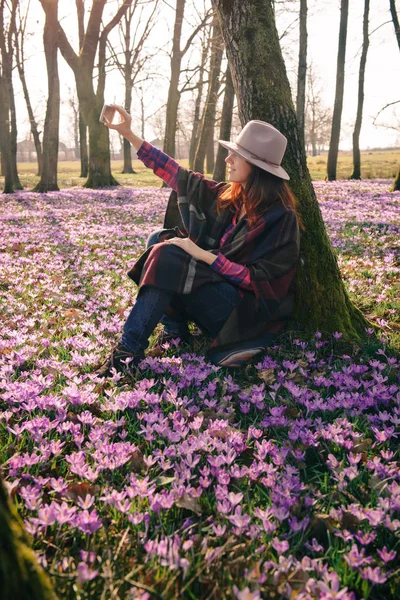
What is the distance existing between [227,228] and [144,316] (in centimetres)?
104

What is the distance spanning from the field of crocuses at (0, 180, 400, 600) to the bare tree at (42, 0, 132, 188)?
16.9 meters

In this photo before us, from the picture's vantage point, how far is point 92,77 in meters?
19.1

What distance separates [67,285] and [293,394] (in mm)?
3660

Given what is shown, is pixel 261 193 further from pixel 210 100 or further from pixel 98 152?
pixel 98 152

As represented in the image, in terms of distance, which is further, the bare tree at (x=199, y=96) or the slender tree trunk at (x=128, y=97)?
the slender tree trunk at (x=128, y=97)

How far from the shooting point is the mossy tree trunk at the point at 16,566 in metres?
1.12

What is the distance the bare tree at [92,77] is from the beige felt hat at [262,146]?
17.0 meters

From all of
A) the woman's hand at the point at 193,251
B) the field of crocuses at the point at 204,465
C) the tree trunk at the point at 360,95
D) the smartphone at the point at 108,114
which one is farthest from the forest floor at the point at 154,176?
the field of crocuses at the point at 204,465

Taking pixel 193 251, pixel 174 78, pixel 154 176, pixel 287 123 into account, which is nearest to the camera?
pixel 193 251

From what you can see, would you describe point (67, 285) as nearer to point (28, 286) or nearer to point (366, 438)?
point (28, 286)

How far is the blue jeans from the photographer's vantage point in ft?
10.8

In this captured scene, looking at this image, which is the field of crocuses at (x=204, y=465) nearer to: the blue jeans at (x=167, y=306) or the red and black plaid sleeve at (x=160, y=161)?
the blue jeans at (x=167, y=306)

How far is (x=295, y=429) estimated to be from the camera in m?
2.52

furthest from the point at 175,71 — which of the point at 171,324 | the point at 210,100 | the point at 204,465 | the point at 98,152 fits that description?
the point at 204,465
